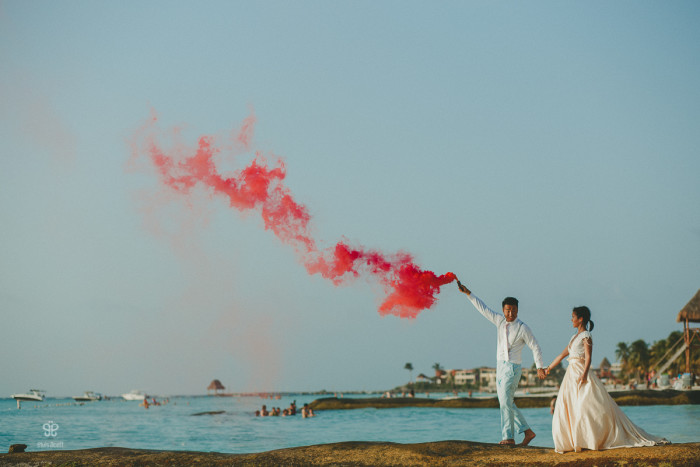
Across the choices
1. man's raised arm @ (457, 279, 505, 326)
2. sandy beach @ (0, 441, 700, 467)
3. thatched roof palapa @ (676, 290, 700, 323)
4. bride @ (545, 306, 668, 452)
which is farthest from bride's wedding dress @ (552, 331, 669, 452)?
thatched roof palapa @ (676, 290, 700, 323)

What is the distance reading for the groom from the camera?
1123 cm

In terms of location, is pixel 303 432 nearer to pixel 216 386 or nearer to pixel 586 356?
pixel 586 356

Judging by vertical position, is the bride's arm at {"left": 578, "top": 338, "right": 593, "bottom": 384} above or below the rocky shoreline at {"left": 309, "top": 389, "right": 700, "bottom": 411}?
above

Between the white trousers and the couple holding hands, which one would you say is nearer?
the couple holding hands

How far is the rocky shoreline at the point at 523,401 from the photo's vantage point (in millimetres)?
51031

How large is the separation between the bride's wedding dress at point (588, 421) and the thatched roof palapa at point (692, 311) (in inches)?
1946

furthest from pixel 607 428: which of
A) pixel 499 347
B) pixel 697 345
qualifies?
pixel 697 345

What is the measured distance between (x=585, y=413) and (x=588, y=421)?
0.39 ft

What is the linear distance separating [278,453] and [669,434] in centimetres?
1900

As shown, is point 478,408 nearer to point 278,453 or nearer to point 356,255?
point 356,255

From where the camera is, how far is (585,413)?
30.9 feet

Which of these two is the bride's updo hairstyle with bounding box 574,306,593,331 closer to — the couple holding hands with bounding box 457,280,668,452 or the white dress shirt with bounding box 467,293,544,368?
the couple holding hands with bounding box 457,280,668,452

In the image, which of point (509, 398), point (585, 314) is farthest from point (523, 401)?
point (585, 314)

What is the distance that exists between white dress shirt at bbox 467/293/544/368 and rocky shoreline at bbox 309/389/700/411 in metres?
45.1
